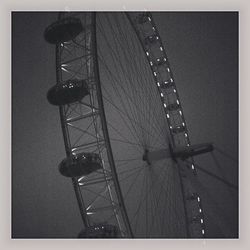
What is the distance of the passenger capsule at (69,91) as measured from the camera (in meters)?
9.02

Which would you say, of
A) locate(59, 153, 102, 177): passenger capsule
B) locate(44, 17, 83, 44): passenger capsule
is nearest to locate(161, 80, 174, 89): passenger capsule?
locate(44, 17, 83, 44): passenger capsule

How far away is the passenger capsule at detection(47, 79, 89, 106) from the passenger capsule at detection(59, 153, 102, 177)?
1061 mm

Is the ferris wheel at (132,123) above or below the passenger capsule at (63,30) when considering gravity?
below

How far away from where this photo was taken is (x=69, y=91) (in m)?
9.02

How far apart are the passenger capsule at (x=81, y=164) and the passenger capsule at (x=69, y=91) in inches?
41.8

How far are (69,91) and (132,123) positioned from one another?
1549mm

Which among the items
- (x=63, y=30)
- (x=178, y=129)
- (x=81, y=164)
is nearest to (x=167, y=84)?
(x=178, y=129)

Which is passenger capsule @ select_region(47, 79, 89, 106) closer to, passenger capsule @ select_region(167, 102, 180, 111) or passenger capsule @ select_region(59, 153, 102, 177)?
passenger capsule @ select_region(59, 153, 102, 177)

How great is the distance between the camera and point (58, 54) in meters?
9.80

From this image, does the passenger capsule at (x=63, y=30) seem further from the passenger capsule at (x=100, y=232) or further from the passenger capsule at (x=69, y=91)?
the passenger capsule at (x=100, y=232)

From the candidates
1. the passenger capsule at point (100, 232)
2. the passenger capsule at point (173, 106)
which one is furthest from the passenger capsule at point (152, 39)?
the passenger capsule at point (100, 232)
